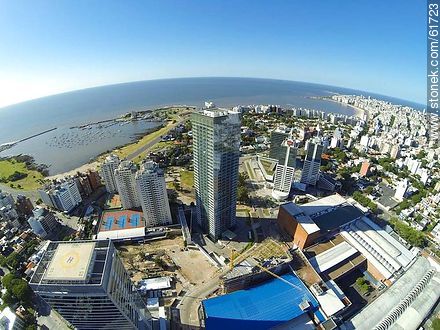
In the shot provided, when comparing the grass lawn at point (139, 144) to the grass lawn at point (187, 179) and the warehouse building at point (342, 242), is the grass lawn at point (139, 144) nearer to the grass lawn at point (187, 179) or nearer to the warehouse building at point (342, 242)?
the grass lawn at point (187, 179)

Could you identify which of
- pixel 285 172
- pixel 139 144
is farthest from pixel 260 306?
pixel 139 144

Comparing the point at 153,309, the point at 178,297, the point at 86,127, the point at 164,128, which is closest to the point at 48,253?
the point at 153,309

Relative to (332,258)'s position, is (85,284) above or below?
above

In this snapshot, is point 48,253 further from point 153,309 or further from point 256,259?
point 256,259

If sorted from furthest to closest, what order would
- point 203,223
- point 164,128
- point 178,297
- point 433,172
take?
1. point 164,128
2. point 433,172
3. point 203,223
4. point 178,297

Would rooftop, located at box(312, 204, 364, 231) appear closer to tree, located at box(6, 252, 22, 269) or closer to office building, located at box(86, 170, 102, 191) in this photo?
office building, located at box(86, 170, 102, 191)

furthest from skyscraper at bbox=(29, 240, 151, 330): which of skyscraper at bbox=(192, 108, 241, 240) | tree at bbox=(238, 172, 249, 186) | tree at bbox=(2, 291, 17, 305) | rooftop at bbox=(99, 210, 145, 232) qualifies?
tree at bbox=(238, 172, 249, 186)

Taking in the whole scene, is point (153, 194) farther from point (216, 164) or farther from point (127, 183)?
point (216, 164)
